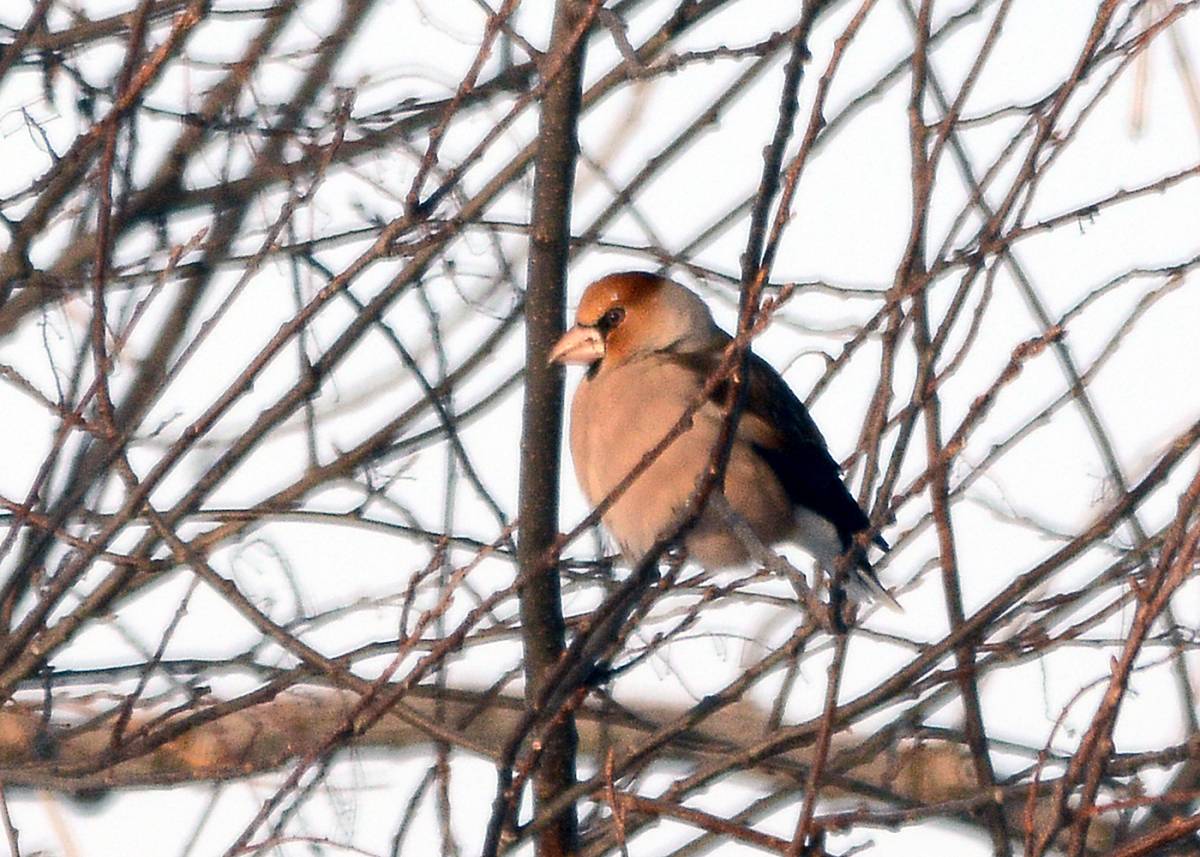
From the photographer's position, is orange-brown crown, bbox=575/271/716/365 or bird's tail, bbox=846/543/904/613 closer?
bird's tail, bbox=846/543/904/613

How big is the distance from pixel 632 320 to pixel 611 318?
59 mm

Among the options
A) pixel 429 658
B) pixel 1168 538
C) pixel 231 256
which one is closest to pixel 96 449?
pixel 231 256

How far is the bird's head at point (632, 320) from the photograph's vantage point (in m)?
4.60

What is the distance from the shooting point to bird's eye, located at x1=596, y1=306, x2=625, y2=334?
185 inches

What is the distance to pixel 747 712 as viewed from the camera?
14.3 ft

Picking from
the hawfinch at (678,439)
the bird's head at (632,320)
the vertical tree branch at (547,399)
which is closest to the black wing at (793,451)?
the hawfinch at (678,439)

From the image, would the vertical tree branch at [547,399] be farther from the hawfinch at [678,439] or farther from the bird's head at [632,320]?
the bird's head at [632,320]

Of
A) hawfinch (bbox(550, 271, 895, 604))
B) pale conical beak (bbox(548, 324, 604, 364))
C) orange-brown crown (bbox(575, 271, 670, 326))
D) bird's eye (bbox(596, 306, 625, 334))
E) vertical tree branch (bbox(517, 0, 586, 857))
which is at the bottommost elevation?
vertical tree branch (bbox(517, 0, 586, 857))

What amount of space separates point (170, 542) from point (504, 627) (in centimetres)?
70

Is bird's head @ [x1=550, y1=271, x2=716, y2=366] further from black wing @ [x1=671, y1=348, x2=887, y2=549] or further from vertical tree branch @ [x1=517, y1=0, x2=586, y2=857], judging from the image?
vertical tree branch @ [x1=517, y1=0, x2=586, y2=857]

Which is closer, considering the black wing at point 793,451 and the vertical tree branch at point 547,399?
A: the vertical tree branch at point 547,399

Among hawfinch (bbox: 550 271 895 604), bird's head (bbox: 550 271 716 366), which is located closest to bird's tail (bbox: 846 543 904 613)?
hawfinch (bbox: 550 271 895 604)

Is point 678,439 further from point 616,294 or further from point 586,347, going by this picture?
point 616,294

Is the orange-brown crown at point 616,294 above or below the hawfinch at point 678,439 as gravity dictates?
above
